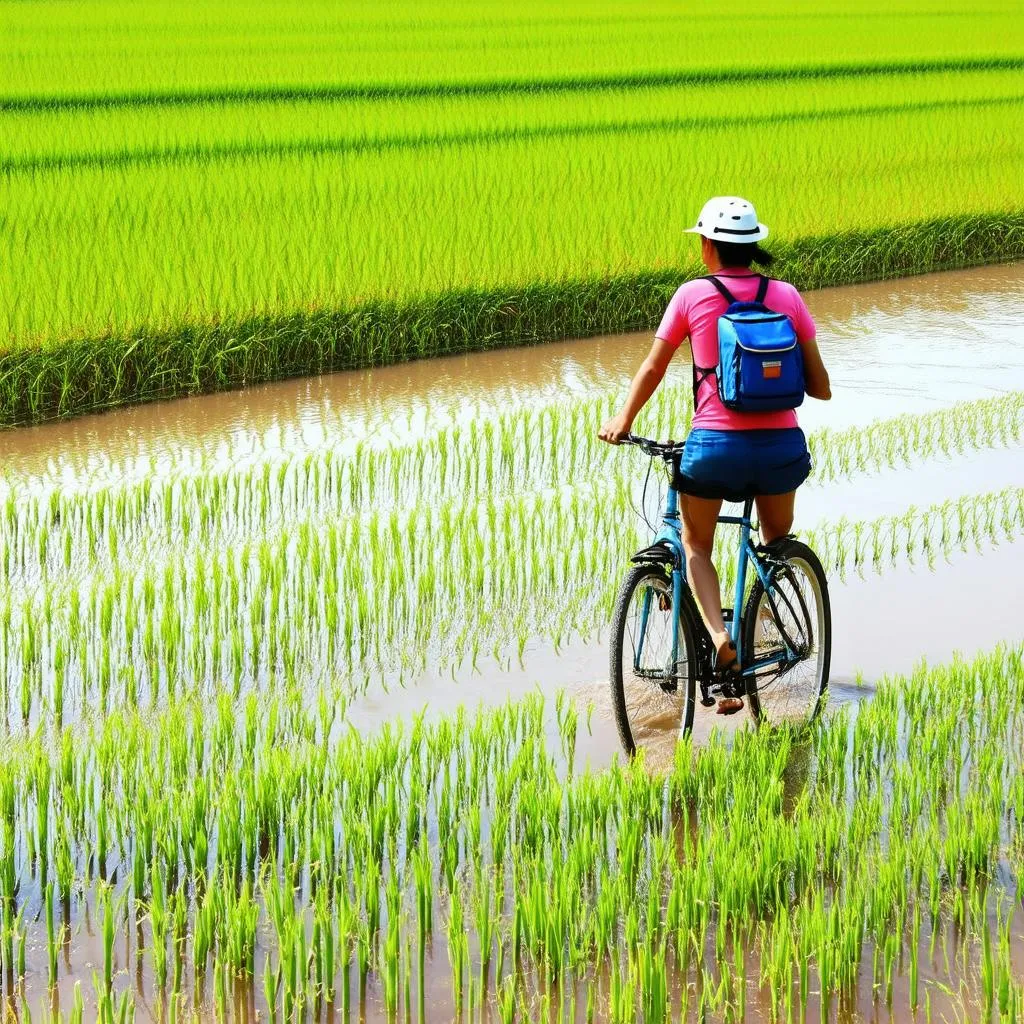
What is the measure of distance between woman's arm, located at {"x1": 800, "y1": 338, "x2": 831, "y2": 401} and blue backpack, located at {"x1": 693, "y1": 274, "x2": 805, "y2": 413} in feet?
0.48

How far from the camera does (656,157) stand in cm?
1156

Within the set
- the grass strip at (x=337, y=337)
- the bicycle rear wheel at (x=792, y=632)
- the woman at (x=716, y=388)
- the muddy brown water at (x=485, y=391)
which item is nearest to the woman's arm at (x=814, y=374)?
the woman at (x=716, y=388)

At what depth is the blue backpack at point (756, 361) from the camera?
10.8ft

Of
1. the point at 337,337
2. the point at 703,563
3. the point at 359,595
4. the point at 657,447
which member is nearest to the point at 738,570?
the point at 703,563

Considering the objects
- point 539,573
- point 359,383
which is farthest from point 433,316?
point 539,573

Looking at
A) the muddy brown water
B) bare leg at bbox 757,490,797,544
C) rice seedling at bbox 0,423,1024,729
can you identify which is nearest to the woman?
bare leg at bbox 757,490,797,544

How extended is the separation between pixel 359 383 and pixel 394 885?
16.3 ft

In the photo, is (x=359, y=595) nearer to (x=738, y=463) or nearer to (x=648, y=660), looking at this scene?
(x=648, y=660)

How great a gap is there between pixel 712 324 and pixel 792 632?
0.82 meters

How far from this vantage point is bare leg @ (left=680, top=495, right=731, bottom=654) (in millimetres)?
3514

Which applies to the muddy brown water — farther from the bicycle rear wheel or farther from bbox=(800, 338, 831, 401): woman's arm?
bbox=(800, 338, 831, 401): woman's arm

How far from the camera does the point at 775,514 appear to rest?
3.63m

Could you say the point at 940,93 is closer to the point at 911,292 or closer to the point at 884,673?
the point at 911,292

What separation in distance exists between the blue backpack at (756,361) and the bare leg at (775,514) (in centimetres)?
33
